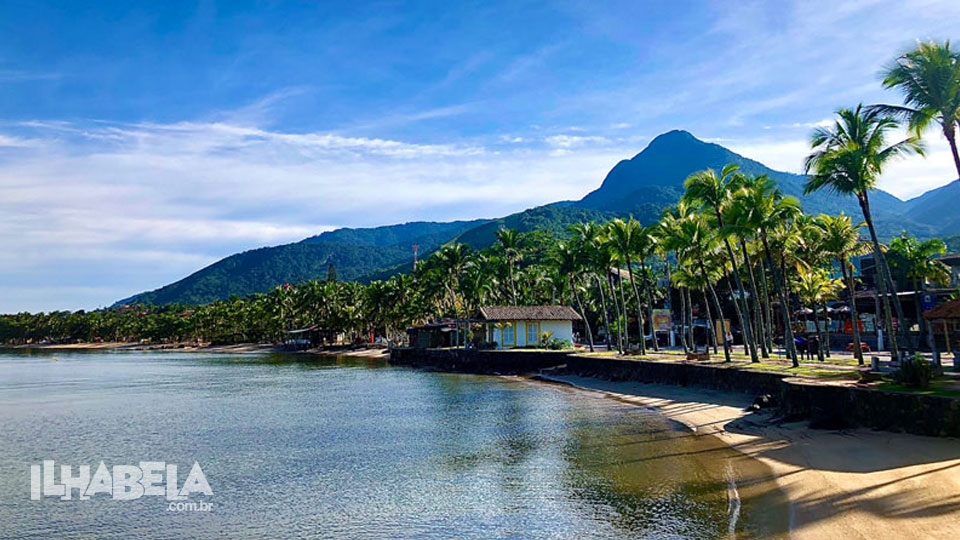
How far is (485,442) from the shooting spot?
24781mm

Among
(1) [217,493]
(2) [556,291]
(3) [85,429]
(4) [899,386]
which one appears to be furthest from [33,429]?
(2) [556,291]

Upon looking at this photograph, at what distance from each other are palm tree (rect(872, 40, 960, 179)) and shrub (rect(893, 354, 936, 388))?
8.07 metres

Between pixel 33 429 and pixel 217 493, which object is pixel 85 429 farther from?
pixel 217 493

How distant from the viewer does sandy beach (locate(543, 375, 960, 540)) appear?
12.1 m

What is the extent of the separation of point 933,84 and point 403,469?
80.2 ft

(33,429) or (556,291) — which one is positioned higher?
(556,291)

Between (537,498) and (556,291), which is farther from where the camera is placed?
(556,291)

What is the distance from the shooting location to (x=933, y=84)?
23938mm

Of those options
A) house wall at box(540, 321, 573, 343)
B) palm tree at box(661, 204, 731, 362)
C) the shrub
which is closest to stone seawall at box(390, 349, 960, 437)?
the shrub

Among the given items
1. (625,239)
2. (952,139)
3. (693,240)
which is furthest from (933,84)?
(625,239)

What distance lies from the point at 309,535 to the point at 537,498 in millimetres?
5827

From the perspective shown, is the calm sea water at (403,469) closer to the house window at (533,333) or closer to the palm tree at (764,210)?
the palm tree at (764,210)

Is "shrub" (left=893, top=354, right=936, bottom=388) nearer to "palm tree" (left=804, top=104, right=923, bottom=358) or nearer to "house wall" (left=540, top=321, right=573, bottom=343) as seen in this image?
"palm tree" (left=804, top=104, right=923, bottom=358)

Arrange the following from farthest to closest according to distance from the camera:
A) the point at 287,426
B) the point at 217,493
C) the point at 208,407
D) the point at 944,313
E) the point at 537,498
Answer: the point at 208,407 → the point at 287,426 → the point at 944,313 → the point at 217,493 → the point at 537,498
